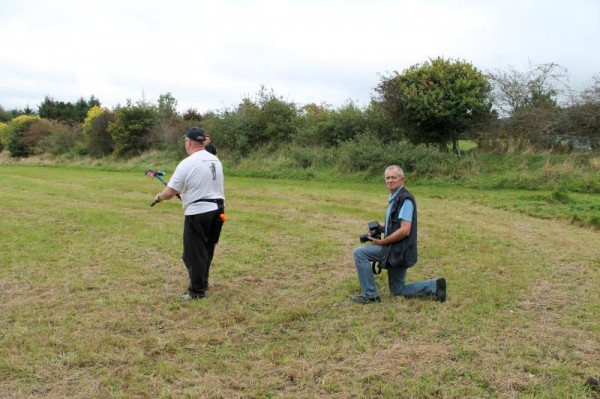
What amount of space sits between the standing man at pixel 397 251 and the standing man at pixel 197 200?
167 cm

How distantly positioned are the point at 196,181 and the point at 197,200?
0.21 m

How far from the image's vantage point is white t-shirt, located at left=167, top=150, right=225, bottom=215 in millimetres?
5512

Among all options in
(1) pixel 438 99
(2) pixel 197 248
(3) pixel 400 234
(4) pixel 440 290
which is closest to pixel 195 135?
(2) pixel 197 248

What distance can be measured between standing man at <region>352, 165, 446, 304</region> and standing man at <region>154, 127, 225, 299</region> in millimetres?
1670

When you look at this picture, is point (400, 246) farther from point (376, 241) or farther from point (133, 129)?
point (133, 129)

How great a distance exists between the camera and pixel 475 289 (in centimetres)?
577

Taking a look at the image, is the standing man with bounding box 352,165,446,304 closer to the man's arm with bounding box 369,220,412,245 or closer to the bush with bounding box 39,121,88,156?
the man's arm with bounding box 369,220,412,245

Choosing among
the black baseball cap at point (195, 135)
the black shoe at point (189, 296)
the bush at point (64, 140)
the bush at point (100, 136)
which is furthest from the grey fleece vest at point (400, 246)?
the bush at point (64, 140)

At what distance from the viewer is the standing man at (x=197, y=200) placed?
18.1 feet

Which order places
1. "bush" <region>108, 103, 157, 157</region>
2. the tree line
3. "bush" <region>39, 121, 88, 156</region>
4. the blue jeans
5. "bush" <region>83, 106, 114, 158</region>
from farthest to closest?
"bush" <region>39, 121, 88, 156</region> → "bush" <region>83, 106, 114, 158</region> → "bush" <region>108, 103, 157, 157</region> → the tree line → the blue jeans

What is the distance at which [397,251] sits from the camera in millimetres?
5250

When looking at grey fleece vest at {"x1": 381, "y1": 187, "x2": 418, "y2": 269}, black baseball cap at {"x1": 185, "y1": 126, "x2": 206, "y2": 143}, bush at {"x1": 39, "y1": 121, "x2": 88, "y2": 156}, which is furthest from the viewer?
bush at {"x1": 39, "y1": 121, "x2": 88, "y2": 156}

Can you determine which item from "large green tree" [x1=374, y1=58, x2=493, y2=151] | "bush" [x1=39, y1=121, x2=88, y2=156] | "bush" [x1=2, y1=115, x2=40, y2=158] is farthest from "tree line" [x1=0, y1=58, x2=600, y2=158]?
"bush" [x1=2, y1=115, x2=40, y2=158]

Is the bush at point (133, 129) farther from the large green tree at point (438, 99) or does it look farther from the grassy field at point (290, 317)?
the grassy field at point (290, 317)
